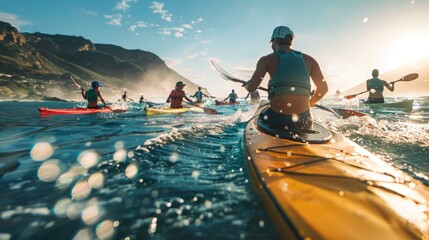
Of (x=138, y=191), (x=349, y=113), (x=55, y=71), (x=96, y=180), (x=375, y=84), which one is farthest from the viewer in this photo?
(x=55, y=71)

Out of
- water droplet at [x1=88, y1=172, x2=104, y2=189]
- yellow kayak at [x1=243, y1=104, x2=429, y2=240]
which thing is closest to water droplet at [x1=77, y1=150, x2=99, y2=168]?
water droplet at [x1=88, y1=172, x2=104, y2=189]

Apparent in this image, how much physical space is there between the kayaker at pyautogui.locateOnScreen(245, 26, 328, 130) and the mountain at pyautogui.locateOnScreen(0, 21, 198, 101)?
90.9 meters

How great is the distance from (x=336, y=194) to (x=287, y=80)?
9.13 feet

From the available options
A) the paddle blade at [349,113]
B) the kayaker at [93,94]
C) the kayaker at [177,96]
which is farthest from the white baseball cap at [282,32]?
the kayaker at [93,94]

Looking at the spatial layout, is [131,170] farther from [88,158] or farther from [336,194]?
[336,194]

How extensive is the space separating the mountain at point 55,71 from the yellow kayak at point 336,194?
9219cm

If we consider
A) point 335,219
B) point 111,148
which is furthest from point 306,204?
point 111,148

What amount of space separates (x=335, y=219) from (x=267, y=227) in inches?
26.0

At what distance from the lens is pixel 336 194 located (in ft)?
6.31

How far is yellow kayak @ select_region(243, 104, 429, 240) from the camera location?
1.45m

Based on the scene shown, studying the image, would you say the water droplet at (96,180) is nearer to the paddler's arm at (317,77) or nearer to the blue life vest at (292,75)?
the blue life vest at (292,75)

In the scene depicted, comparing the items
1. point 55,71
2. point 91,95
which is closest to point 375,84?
point 91,95

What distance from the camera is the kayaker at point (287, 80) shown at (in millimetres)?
4367

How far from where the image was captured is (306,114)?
4520 millimetres
